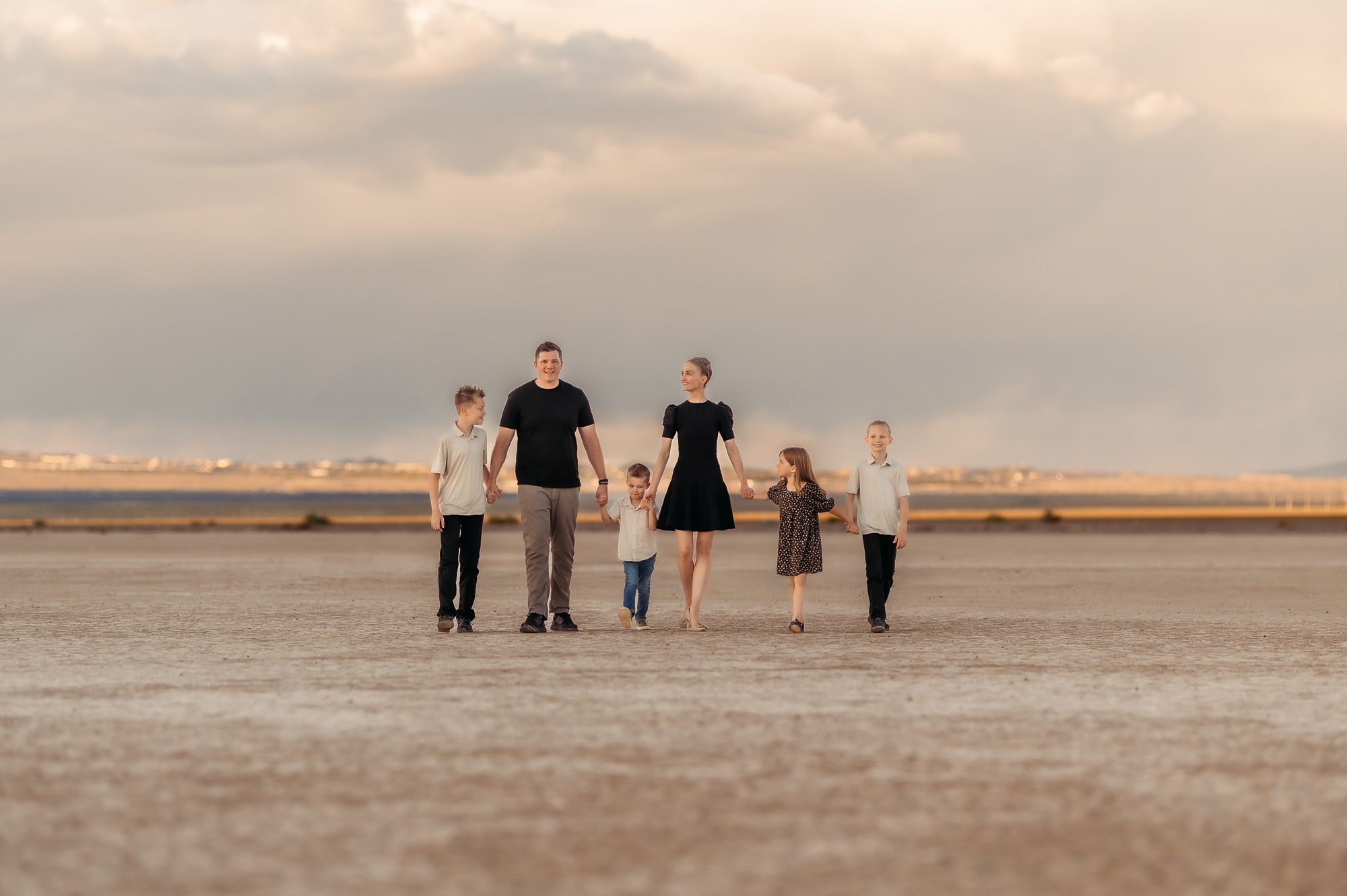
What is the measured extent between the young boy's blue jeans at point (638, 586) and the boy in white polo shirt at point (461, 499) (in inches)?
55.2

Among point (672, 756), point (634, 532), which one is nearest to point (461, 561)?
point (634, 532)

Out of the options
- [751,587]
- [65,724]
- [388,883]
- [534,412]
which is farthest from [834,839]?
[751,587]

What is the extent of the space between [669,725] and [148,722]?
2702mm

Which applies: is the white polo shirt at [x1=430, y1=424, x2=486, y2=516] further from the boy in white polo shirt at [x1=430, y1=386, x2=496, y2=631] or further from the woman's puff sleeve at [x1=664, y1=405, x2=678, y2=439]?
the woman's puff sleeve at [x1=664, y1=405, x2=678, y2=439]

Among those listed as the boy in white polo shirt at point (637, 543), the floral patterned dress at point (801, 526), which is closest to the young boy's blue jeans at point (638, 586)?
the boy in white polo shirt at point (637, 543)

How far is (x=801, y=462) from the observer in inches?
564

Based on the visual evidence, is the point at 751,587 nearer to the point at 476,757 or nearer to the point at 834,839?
the point at 476,757

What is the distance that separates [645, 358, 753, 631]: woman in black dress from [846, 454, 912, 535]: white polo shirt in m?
1.18

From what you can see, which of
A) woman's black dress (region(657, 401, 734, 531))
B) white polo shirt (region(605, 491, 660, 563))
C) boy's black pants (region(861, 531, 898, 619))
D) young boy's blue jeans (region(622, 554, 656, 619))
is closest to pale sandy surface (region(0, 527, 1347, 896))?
young boy's blue jeans (region(622, 554, 656, 619))

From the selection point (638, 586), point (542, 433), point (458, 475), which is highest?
point (542, 433)

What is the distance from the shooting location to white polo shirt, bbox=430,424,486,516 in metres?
14.1

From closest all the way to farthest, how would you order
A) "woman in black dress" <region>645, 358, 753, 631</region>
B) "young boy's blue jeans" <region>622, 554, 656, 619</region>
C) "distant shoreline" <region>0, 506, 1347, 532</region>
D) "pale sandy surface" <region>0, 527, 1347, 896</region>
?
"pale sandy surface" <region>0, 527, 1347, 896</region> → "woman in black dress" <region>645, 358, 753, 631</region> → "young boy's blue jeans" <region>622, 554, 656, 619</region> → "distant shoreline" <region>0, 506, 1347, 532</region>

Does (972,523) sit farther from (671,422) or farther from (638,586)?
(671,422)

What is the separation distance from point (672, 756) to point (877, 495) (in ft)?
23.9
